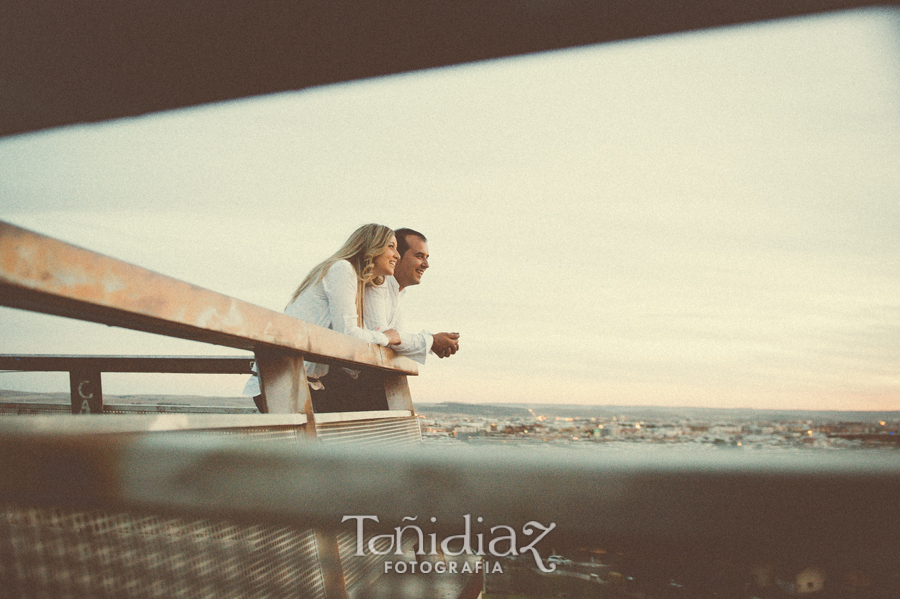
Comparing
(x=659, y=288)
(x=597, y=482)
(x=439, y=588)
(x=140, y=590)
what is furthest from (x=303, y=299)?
(x=659, y=288)

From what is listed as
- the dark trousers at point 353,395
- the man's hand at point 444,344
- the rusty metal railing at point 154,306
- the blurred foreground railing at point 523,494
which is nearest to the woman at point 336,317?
the dark trousers at point 353,395

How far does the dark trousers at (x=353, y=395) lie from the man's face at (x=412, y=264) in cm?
129

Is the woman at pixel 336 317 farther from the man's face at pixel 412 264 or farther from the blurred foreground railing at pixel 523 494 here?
the blurred foreground railing at pixel 523 494

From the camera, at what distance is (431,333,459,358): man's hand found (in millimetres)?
2604

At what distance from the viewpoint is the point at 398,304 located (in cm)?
329

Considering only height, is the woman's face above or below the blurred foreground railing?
above

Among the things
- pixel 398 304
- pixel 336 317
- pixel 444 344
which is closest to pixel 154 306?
pixel 336 317

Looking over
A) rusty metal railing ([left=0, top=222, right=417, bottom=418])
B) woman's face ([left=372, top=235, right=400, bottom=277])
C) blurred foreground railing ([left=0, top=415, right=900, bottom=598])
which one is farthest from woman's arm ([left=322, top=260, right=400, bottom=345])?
blurred foreground railing ([left=0, top=415, right=900, bottom=598])

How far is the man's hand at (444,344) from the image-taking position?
2.60 metres

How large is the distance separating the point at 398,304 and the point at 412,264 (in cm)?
43

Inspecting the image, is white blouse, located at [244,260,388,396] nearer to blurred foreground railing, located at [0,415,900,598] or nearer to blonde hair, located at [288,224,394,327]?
blonde hair, located at [288,224,394,327]

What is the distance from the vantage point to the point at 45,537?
618mm

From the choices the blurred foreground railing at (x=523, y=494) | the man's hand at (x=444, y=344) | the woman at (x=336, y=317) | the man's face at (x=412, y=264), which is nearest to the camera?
the blurred foreground railing at (x=523, y=494)

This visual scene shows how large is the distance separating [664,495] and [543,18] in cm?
421
